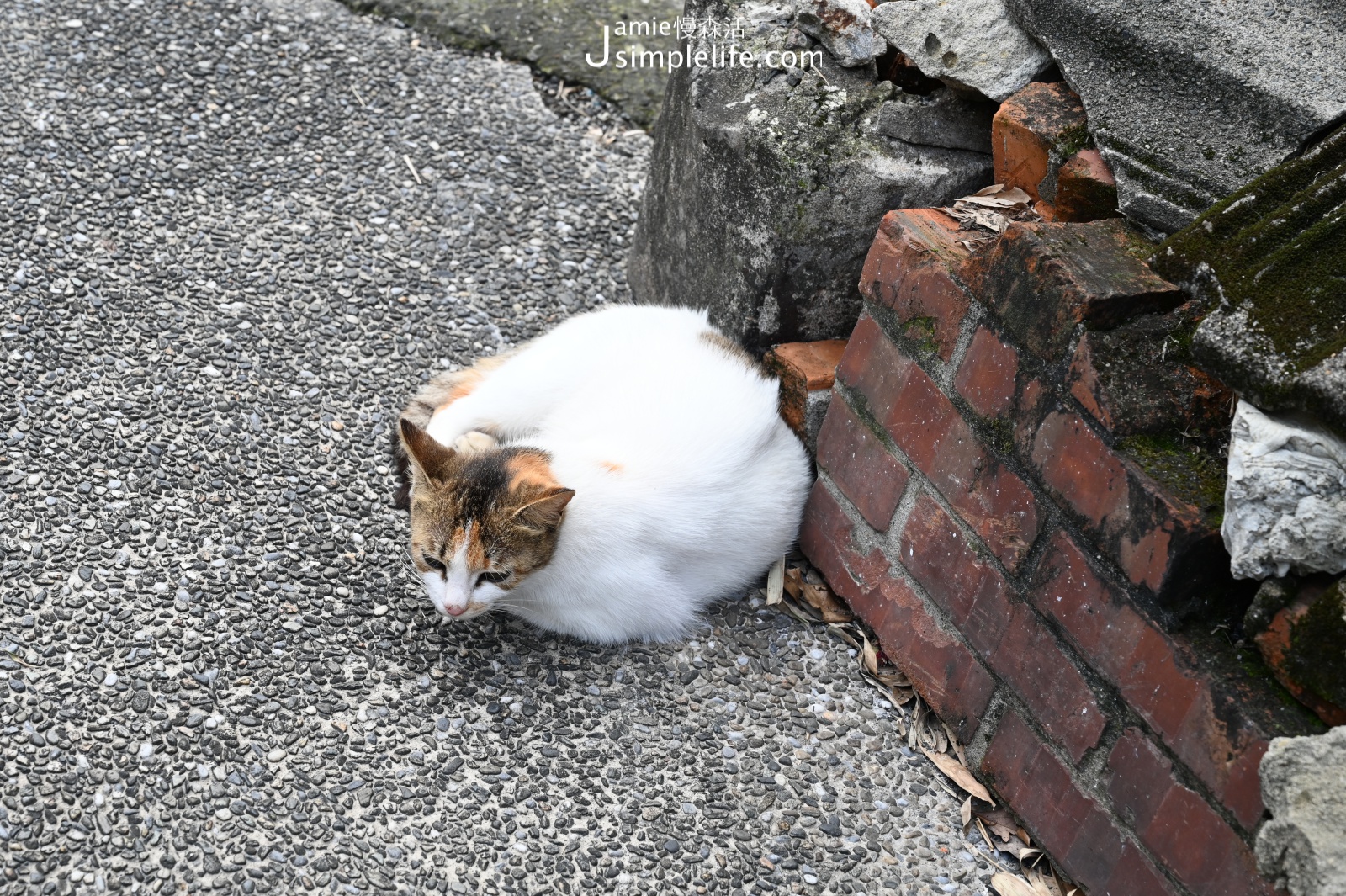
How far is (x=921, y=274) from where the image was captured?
221 centimetres

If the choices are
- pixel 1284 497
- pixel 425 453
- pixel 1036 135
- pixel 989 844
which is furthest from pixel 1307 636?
pixel 425 453

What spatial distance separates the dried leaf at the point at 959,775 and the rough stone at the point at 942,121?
132cm

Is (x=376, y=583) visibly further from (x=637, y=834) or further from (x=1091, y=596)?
(x=1091, y=596)

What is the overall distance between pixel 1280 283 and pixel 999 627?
81 cm

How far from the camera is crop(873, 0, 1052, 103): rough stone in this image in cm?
236

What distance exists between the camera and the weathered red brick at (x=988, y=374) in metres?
2.02

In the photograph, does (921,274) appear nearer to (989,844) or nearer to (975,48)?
(975,48)

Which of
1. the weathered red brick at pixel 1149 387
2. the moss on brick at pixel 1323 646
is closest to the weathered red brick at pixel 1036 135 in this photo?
the weathered red brick at pixel 1149 387

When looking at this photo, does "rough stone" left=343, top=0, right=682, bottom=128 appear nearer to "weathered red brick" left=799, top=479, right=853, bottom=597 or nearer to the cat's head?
"weathered red brick" left=799, top=479, right=853, bottom=597

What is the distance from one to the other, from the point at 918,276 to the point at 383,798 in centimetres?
141

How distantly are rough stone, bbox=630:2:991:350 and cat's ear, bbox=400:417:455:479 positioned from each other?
0.84 metres

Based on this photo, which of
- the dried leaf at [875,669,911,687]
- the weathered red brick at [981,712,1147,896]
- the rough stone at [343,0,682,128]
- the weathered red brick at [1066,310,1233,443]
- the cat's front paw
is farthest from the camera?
the rough stone at [343,0,682,128]

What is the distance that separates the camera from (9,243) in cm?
304

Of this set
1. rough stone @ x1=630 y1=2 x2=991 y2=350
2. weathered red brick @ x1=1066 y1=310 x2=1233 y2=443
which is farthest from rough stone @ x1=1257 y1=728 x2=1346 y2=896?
rough stone @ x1=630 y1=2 x2=991 y2=350
